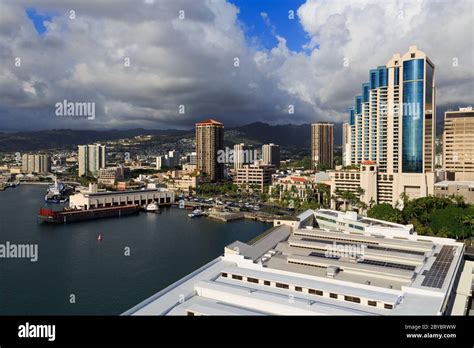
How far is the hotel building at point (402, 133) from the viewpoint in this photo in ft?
72.2

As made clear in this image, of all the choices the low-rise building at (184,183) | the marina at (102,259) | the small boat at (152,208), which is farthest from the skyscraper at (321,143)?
the marina at (102,259)

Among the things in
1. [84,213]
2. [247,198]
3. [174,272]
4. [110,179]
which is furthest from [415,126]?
[110,179]

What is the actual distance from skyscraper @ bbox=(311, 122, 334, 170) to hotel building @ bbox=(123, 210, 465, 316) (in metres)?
42.3

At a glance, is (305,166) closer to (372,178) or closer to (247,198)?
(247,198)

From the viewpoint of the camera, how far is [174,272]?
11344 millimetres

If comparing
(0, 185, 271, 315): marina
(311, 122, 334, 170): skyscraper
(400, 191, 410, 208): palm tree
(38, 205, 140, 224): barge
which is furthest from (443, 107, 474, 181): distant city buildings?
(38, 205, 140, 224): barge

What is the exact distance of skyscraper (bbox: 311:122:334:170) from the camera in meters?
53.5

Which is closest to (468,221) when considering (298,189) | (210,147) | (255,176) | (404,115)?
(404,115)

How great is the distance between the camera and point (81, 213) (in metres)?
22.4

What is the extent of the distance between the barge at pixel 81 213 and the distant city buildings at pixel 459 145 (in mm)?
24241
